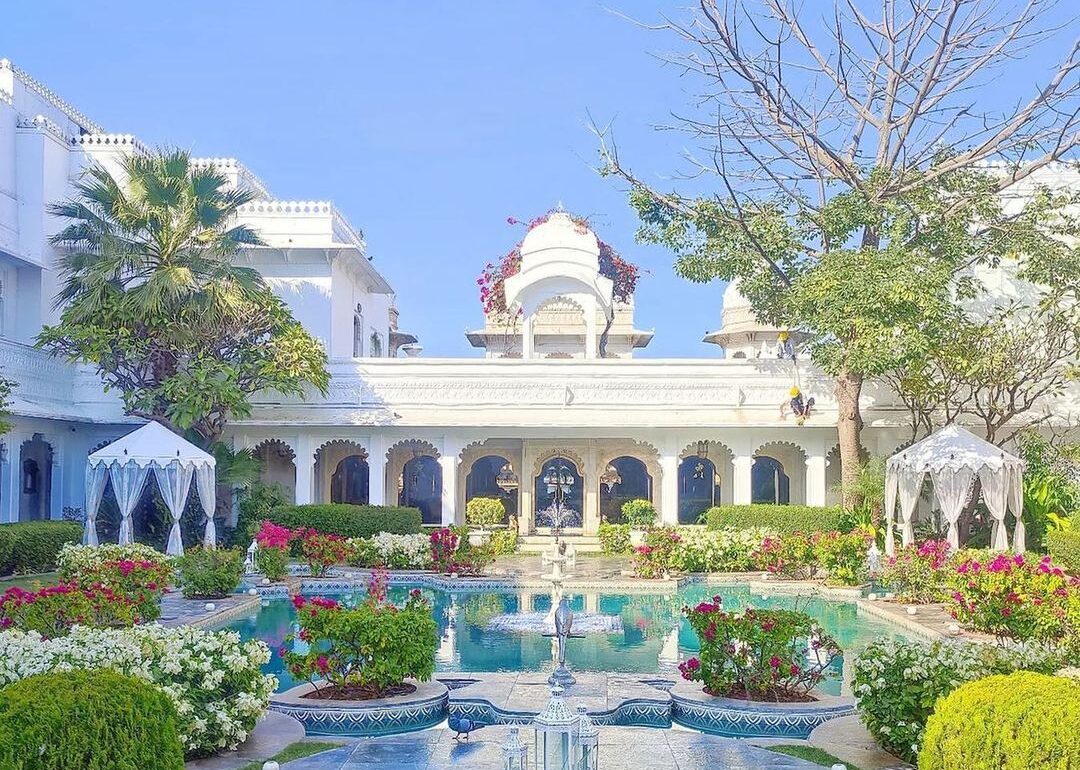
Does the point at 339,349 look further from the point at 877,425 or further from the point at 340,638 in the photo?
the point at 340,638

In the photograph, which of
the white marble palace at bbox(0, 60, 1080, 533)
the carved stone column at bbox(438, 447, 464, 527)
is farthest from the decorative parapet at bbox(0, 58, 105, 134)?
the carved stone column at bbox(438, 447, 464, 527)

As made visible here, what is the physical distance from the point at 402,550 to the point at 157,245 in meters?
7.49

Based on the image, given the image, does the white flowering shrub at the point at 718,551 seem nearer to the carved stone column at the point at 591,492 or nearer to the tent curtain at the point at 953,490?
the tent curtain at the point at 953,490

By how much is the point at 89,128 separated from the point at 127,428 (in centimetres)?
943

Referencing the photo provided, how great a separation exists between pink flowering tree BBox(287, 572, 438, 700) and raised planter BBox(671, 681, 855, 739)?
2.08 meters

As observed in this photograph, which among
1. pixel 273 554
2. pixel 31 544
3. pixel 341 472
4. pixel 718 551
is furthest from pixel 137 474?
pixel 718 551

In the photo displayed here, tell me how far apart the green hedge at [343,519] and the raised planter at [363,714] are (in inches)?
529

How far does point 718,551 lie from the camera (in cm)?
1911

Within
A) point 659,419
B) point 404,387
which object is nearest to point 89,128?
point 404,387

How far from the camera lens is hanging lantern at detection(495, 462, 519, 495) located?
2614 cm

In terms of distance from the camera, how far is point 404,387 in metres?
24.5

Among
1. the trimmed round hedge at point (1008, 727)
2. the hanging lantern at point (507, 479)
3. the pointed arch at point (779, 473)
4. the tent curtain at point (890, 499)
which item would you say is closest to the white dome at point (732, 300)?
the pointed arch at point (779, 473)

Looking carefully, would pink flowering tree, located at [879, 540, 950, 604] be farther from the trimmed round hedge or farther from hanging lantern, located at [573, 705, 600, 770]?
hanging lantern, located at [573, 705, 600, 770]

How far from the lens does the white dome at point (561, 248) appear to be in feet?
84.6
